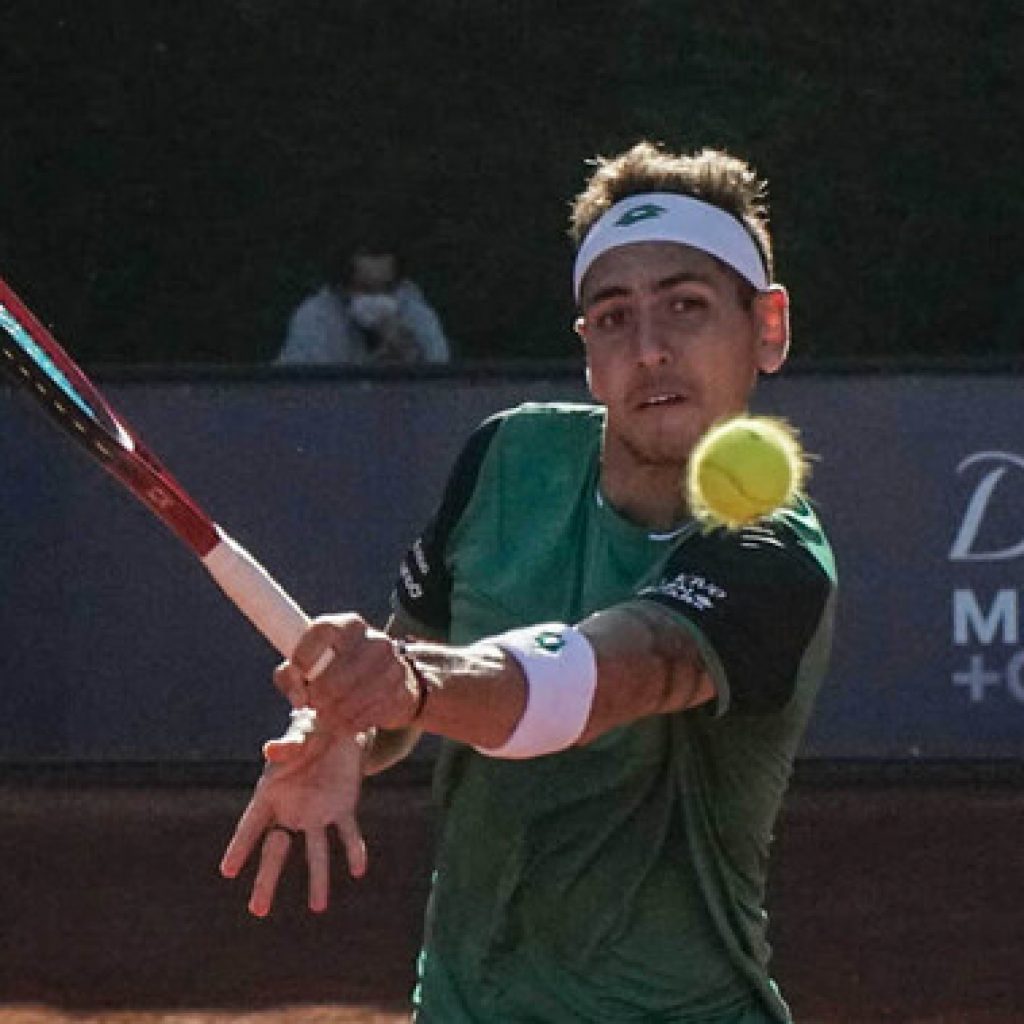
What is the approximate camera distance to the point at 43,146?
16.5 m

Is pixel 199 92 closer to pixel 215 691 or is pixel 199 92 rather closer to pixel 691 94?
pixel 691 94

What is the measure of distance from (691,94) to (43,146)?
367cm

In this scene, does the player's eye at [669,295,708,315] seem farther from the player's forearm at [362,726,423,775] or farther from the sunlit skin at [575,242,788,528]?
the player's forearm at [362,726,423,775]

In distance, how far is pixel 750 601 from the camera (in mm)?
3750

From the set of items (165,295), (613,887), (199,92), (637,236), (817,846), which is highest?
(199,92)

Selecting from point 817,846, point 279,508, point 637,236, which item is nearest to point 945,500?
point 817,846

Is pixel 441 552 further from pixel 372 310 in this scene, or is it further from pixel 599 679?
pixel 372 310

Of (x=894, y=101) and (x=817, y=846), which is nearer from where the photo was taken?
(x=817, y=846)

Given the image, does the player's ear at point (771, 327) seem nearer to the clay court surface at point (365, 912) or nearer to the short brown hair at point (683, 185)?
the short brown hair at point (683, 185)

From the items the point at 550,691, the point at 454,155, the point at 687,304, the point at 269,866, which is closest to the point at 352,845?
the point at 269,866

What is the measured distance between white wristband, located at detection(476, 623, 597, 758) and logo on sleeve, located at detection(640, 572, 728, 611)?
0.72 ft

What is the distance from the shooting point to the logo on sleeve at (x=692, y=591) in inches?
146

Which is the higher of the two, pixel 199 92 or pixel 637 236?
pixel 199 92

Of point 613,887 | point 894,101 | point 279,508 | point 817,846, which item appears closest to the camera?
point 613,887
